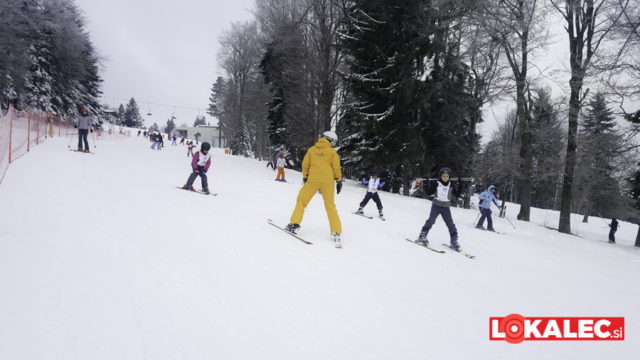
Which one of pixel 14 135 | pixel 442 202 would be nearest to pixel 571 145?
pixel 442 202

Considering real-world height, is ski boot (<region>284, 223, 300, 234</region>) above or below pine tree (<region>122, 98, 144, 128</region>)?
below

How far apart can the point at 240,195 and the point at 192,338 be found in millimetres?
7456

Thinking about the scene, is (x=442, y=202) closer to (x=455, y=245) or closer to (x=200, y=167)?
(x=455, y=245)

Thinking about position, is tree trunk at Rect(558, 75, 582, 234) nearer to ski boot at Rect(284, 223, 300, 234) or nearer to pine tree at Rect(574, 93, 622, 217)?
pine tree at Rect(574, 93, 622, 217)

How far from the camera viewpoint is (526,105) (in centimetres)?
1720

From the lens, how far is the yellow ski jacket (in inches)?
230

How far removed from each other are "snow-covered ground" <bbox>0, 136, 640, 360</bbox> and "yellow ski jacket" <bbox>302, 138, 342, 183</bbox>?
4.05ft

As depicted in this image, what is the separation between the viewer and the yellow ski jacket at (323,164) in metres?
5.85

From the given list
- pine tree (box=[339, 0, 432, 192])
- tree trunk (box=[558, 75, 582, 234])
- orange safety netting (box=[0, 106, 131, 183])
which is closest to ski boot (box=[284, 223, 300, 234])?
orange safety netting (box=[0, 106, 131, 183])

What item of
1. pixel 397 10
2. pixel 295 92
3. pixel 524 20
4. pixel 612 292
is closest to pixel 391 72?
pixel 397 10

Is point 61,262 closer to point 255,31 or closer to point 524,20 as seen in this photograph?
point 524,20

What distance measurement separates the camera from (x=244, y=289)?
3543 mm

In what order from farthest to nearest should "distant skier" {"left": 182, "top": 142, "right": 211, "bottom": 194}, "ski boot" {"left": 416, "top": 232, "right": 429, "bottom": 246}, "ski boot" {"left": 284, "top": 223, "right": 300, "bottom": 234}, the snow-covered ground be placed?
"distant skier" {"left": 182, "top": 142, "right": 211, "bottom": 194}, "ski boot" {"left": 416, "top": 232, "right": 429, "bottom": 246}, "ski boot" {"left": 284, "top": 223, "right": 300, "bottom": 234}, the snow-covered ground

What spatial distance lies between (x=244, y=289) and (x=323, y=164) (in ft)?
9.74
